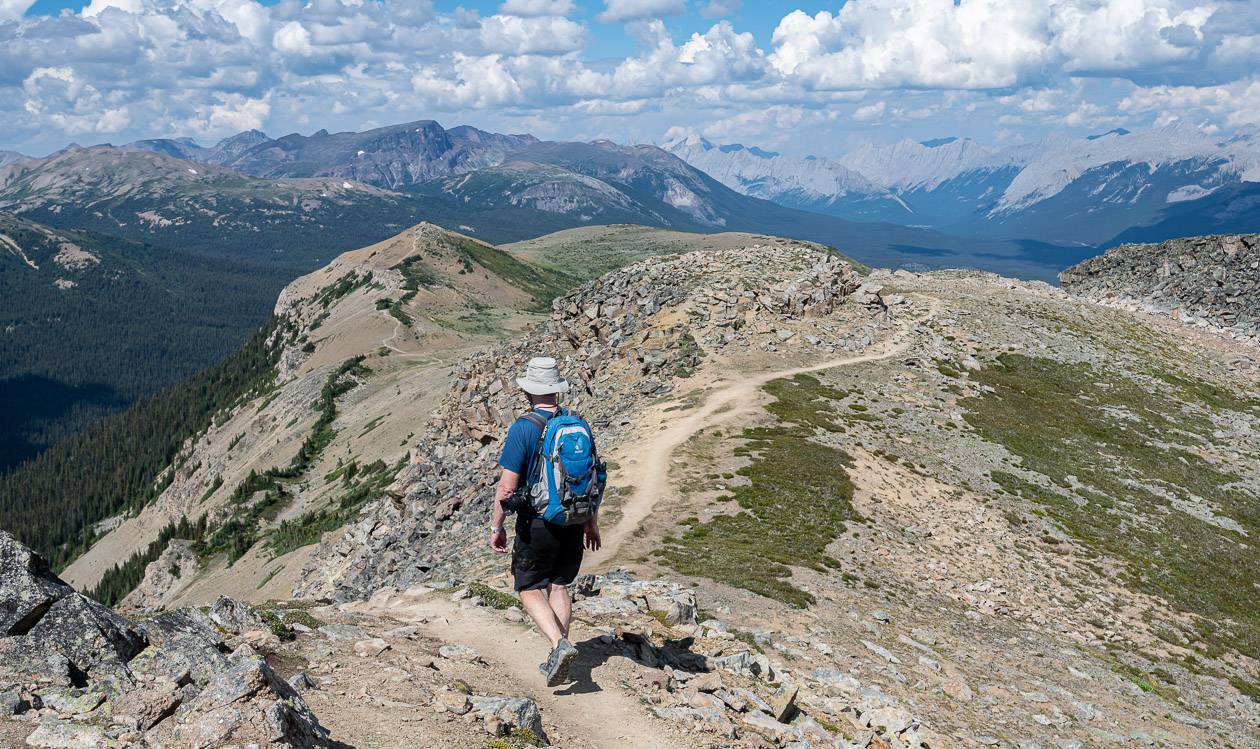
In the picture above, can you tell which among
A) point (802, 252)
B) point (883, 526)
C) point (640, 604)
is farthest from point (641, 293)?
point (640, 604)

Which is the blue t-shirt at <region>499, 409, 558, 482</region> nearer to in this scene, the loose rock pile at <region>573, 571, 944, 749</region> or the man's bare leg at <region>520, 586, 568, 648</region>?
the man's bare leg at <region>520, 586, 568, 648</region>

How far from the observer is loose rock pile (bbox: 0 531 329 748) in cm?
902

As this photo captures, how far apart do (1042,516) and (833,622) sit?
59.3 ft

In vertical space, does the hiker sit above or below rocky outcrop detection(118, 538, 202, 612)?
above

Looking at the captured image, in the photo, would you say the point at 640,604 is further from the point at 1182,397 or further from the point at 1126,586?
the point at 1182,397

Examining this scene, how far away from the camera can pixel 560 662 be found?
13.0 metres

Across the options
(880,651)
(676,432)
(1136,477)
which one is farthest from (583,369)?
(880,651)

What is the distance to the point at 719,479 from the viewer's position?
32500 millimetres

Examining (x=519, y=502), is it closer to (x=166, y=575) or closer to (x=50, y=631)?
(x=50, y=631)

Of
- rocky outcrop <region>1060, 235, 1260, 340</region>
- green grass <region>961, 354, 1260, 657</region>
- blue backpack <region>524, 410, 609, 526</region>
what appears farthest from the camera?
rocky outcrop <region>1060, 235, 1260, 340</region>

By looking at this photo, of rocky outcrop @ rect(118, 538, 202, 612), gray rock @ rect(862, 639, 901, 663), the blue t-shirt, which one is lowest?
rocky outcrop @ rect(118, 538, 202, 612)

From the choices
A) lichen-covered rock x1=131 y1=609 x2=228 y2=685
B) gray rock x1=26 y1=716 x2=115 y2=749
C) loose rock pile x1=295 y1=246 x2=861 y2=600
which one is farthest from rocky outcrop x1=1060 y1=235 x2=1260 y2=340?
gray rock x1=26 y1=716 x2=115 y2=749

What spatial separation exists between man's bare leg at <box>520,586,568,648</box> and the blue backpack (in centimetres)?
164

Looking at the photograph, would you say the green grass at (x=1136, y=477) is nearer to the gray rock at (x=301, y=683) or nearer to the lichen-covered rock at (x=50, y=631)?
the gray rock at (x=301, y=683)
